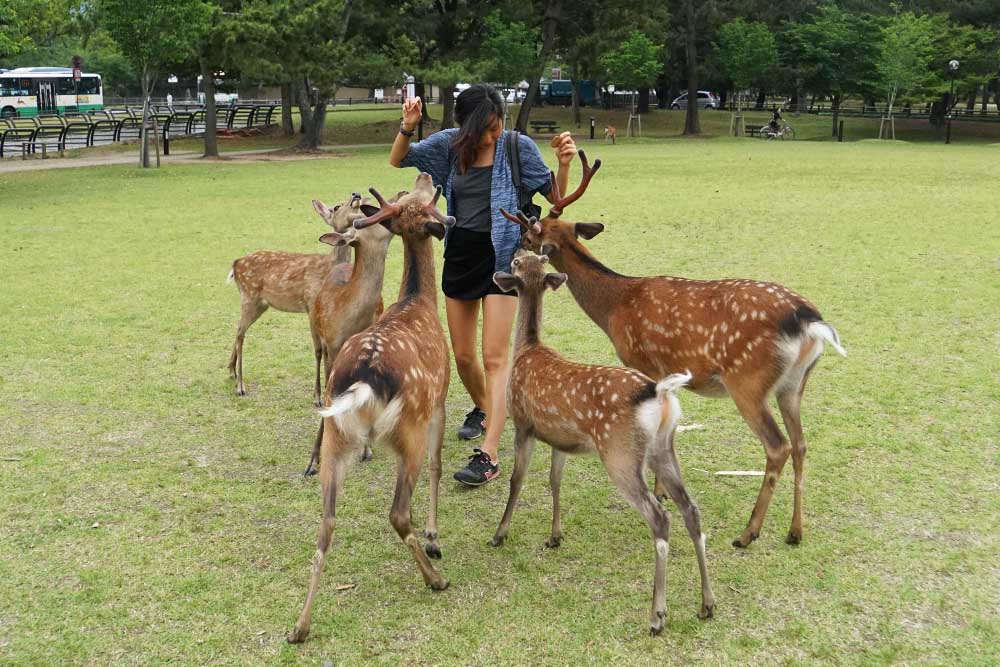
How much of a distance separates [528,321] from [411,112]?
4.17 ft

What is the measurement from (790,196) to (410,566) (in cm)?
1381

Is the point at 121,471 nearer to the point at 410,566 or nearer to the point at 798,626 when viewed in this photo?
the point at 410,566

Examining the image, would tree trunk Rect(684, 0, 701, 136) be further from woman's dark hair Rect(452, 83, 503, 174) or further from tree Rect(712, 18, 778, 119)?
woman's dark hair Rect(452, 83, 503, 174)

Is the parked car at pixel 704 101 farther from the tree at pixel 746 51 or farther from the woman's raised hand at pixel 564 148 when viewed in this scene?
the woman's raised hand at pixel 564 148

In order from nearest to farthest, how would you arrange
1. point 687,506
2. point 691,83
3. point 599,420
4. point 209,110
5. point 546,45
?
1. point 687,506
2. point 599,420
3. point 209,110
4. point 546,45
5. point 691,83

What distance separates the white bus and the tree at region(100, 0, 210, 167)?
25.8 meters

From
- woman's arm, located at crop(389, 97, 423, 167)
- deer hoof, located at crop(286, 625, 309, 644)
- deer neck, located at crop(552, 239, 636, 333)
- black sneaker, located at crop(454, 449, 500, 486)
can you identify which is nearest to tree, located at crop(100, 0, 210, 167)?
woman's arm, located at crop(389, 97, 423, 167)

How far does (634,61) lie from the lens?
126 ft

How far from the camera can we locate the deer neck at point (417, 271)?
15.3ft

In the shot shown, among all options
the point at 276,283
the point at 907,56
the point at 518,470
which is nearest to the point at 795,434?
the point at 518,470

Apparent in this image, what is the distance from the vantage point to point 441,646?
3.49 meters

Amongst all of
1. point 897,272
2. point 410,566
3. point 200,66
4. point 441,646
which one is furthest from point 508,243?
point 200,66

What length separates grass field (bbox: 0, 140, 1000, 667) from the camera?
11.7ft

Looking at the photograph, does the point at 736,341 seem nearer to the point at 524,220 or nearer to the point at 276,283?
the point at 524,220
